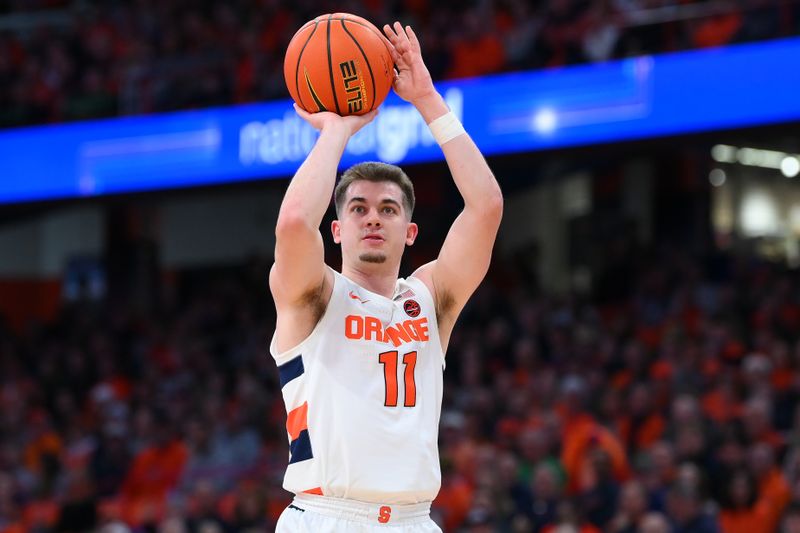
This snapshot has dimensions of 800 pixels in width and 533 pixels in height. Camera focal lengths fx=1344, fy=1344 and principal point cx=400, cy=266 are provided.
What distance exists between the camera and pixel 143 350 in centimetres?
1716

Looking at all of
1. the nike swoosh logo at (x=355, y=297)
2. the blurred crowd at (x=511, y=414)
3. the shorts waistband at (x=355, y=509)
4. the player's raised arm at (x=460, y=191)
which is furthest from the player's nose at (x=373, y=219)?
the blurred crowd at (x=511, y=414)

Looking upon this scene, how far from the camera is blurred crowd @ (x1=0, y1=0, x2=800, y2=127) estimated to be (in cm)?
1224

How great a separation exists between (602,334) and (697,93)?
2.64 m

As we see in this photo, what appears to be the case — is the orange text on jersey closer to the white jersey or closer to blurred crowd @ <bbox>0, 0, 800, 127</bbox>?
the white jersey

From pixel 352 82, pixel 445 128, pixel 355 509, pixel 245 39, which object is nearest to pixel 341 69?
pixel 352 82

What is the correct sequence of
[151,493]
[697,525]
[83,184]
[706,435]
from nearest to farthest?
[697,525], [706,435], [151,493], [83,184]

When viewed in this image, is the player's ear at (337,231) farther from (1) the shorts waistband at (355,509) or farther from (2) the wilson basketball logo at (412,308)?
(1) the shorts waistband at (355,509)

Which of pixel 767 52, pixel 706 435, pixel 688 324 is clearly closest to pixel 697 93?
pixel 767 52

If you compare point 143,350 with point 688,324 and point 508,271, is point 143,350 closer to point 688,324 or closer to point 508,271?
point 508,271

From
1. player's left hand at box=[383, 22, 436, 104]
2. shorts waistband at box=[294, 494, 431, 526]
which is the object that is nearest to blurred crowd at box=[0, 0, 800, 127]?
player's left hand at box=[383, 22, 436, 104]

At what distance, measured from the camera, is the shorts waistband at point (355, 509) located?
4410 millimetres

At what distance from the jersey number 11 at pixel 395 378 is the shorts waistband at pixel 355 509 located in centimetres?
34

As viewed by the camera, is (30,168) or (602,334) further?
(30,168)

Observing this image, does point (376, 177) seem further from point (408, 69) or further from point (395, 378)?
point (395, 378)
